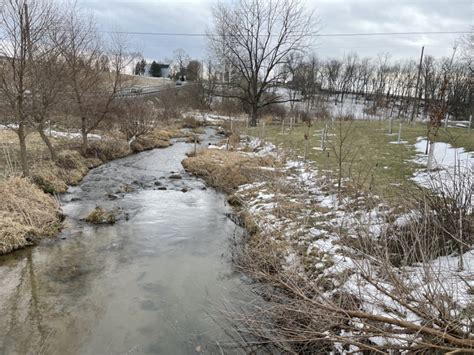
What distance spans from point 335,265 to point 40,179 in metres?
9.55

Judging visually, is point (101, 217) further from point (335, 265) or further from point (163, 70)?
point (163, 70)

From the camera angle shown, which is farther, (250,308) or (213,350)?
(250,308)

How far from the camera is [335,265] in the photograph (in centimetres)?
579

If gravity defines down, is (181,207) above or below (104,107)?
below

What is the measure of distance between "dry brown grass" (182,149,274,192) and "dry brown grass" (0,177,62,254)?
5826 mm

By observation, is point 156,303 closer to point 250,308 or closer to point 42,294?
point 250,308

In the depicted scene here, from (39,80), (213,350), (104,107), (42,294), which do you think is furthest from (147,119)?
(213,350)

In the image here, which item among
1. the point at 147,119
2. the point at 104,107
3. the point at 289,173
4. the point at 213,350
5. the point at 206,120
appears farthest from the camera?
the point at 206,120

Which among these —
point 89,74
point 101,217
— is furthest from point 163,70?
point 101,217

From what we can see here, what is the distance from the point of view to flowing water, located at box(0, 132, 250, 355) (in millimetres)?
4859

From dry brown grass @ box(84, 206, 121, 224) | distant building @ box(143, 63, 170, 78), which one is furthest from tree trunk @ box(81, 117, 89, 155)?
distant building @ box(143, 63, 170, 78)

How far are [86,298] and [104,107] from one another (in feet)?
43.5

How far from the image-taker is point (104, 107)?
1730cm

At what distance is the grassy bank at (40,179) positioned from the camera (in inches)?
309
